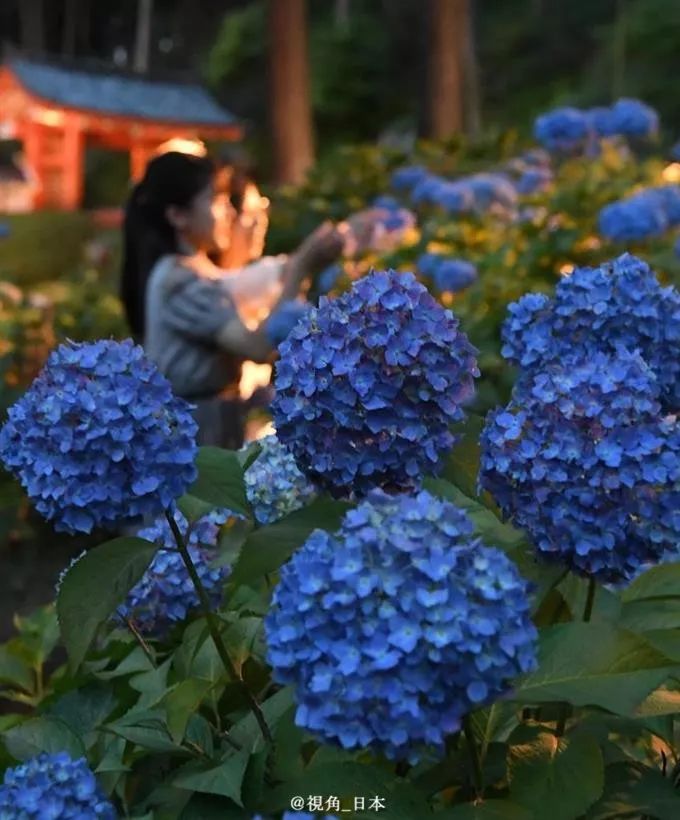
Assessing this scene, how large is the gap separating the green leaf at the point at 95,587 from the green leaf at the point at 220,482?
101mm

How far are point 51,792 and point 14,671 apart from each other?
37.7 inches

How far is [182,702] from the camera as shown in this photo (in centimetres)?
136

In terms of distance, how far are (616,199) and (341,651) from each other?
4.64m

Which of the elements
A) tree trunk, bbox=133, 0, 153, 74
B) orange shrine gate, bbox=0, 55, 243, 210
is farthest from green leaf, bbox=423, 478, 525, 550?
tree trunk, bbox=133, 0, 153, 74

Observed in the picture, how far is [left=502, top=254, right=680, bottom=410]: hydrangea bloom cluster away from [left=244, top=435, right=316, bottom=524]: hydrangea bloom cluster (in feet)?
0.99

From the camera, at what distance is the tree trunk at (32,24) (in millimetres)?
35438

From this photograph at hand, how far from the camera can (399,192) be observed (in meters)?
8.51

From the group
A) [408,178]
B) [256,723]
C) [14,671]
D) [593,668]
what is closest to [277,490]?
[256,723]

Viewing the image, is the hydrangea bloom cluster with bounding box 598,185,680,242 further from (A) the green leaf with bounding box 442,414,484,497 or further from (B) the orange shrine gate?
(B) the orange shrine gate

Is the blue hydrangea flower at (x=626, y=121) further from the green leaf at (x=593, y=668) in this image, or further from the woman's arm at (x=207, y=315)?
the green leaf at (x=593, y=668)

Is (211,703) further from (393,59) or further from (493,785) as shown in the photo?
(393,59)

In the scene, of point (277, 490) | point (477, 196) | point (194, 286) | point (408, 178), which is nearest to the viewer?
point (277, 490)

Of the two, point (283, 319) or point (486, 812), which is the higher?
point (486, 812)

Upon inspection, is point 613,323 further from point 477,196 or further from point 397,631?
point 477,196
